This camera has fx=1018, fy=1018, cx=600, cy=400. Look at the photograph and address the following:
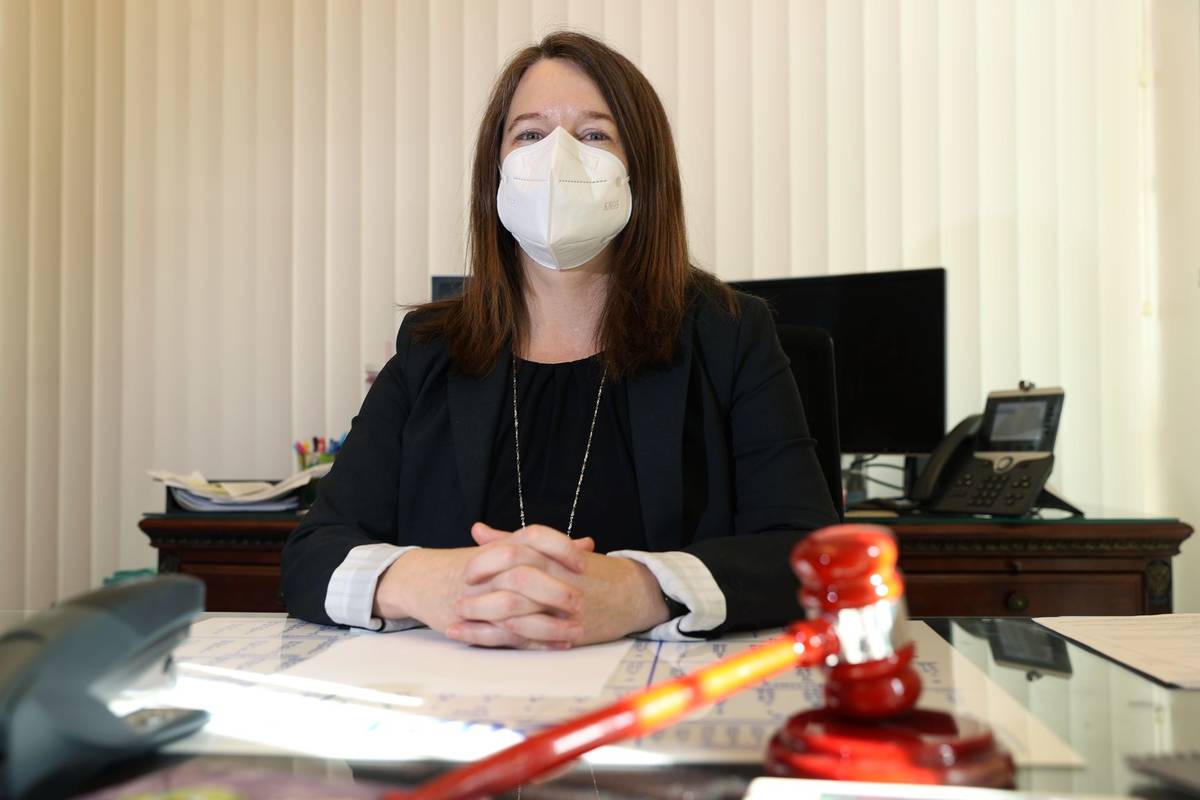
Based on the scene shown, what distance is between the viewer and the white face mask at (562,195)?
1344 mm

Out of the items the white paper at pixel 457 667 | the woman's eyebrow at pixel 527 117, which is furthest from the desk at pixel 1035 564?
the white paper at pixel 457 667

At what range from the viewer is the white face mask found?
134 centimetres

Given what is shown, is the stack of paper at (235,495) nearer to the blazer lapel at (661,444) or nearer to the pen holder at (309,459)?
the pen holder at (309,459)

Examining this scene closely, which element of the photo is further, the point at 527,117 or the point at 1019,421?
the point at 1019,421

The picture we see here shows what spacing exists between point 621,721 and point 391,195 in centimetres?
264

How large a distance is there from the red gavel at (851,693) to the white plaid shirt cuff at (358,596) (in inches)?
20.5

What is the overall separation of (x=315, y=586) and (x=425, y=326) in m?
0.50

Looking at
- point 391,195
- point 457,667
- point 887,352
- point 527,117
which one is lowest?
point 457,667

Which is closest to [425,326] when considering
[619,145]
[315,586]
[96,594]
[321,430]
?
[619,145]

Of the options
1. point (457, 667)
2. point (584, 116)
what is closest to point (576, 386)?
point (584, 116)

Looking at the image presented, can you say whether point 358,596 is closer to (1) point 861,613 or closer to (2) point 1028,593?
(1) point 861,613

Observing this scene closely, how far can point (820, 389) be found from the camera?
159 centimetres

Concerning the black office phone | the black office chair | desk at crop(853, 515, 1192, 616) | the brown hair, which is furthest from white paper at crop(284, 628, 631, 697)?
the black office phone

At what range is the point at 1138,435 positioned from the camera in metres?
2.61
